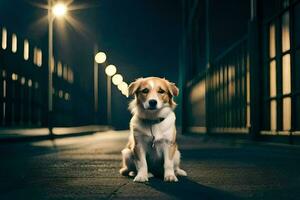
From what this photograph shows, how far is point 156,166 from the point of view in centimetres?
654

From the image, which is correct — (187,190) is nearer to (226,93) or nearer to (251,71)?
(251,71)

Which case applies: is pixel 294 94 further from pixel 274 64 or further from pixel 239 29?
pixel 239 29

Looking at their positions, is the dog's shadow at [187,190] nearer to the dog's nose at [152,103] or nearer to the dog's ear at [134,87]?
the dog's nose at [152,103]

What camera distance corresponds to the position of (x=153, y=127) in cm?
626

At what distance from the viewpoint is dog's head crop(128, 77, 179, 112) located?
614 cm

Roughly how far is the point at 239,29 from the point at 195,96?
10.8 m

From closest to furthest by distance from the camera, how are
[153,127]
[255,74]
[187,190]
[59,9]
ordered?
[187,190] → [153,127] → [255,74] → [59,9]

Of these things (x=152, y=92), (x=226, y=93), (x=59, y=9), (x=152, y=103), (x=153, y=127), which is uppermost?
(x=59, y=9)

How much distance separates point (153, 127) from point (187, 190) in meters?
0.88

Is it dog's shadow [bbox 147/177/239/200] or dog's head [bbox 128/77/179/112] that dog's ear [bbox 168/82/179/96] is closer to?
dog's head [bbox 128/77/179/112]

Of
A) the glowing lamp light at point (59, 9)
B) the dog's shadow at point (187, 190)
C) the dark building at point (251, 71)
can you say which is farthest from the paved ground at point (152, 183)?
the glowing lamp light at point (59, 9)

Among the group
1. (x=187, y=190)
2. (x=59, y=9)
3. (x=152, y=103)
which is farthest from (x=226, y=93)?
(x=187, y=190)

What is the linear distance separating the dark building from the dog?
693 cm

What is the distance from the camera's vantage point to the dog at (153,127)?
6184 millimetres
